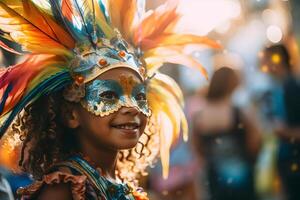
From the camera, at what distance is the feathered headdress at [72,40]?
2510 mm

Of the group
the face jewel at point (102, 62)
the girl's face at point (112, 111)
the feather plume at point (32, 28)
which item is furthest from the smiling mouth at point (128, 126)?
the feather plume at point (32, 28)

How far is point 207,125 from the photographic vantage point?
4555mm

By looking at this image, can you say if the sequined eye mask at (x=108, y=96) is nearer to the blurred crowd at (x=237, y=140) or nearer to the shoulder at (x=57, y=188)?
the shoulder at (x=57, y=188)

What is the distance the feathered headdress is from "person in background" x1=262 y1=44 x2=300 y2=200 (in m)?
1.93

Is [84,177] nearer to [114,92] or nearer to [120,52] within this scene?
[114,92]

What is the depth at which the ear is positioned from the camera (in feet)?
8.50

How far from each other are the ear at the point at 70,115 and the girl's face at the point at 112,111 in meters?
0.01

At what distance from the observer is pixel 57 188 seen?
243cm

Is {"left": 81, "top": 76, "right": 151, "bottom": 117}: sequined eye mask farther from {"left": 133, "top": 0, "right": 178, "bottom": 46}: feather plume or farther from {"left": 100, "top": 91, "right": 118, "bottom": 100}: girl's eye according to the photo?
{"left": 133, "top": 0, "right": 178, "bottom": 46}: feather plume

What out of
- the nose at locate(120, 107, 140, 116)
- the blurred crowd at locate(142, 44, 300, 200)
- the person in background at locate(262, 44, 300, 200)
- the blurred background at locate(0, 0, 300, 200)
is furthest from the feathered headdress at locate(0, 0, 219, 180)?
the person in background at locate(262, 44, 300, 200)

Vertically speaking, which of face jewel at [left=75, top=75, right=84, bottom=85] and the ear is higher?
face jewel at [left=75, top=75, right=84, bottom=85]

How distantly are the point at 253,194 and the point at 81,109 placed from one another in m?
2.34

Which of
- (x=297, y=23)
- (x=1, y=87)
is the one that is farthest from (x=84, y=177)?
(x=297, y=23)

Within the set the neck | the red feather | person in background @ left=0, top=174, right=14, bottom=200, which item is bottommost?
person in background @ left=0, top=174, right=14, bottom=200
